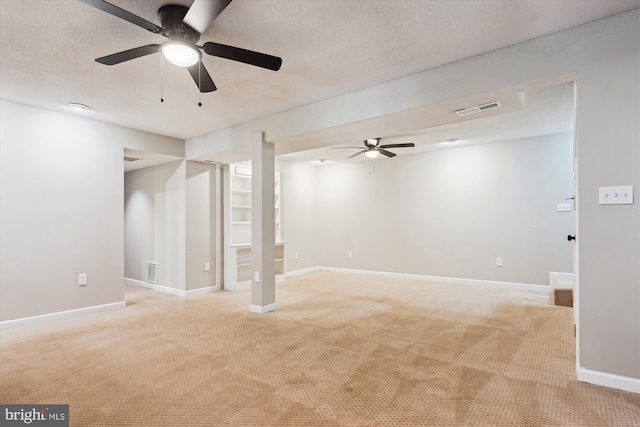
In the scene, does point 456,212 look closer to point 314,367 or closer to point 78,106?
point 314,367

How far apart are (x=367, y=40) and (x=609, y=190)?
206 cm

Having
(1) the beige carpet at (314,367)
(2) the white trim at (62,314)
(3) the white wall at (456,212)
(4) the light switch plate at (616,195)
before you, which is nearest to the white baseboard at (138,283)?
(2) the white trim at (62,314)

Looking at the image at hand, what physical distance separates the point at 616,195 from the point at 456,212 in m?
4.02

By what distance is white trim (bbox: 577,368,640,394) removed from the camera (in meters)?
2.16

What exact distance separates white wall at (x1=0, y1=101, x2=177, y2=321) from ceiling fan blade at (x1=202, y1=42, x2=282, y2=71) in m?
3.19

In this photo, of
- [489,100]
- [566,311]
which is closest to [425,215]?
[566,311]

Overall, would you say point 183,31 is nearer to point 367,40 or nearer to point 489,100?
point 367,40

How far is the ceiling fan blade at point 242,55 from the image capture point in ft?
→ 7.02

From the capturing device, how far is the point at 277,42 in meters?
2.58

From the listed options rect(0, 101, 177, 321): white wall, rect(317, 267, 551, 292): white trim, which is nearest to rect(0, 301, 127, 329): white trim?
rect(0, 101, 177, 321): white wall

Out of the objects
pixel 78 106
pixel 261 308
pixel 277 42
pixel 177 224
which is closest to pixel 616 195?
pixel 277 42

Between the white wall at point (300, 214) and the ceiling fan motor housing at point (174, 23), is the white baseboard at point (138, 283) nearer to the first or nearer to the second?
the white wall at point (300, 214)

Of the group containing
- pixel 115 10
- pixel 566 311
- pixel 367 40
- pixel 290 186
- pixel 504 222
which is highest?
pixel 367 40

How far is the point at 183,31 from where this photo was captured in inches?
83.9
